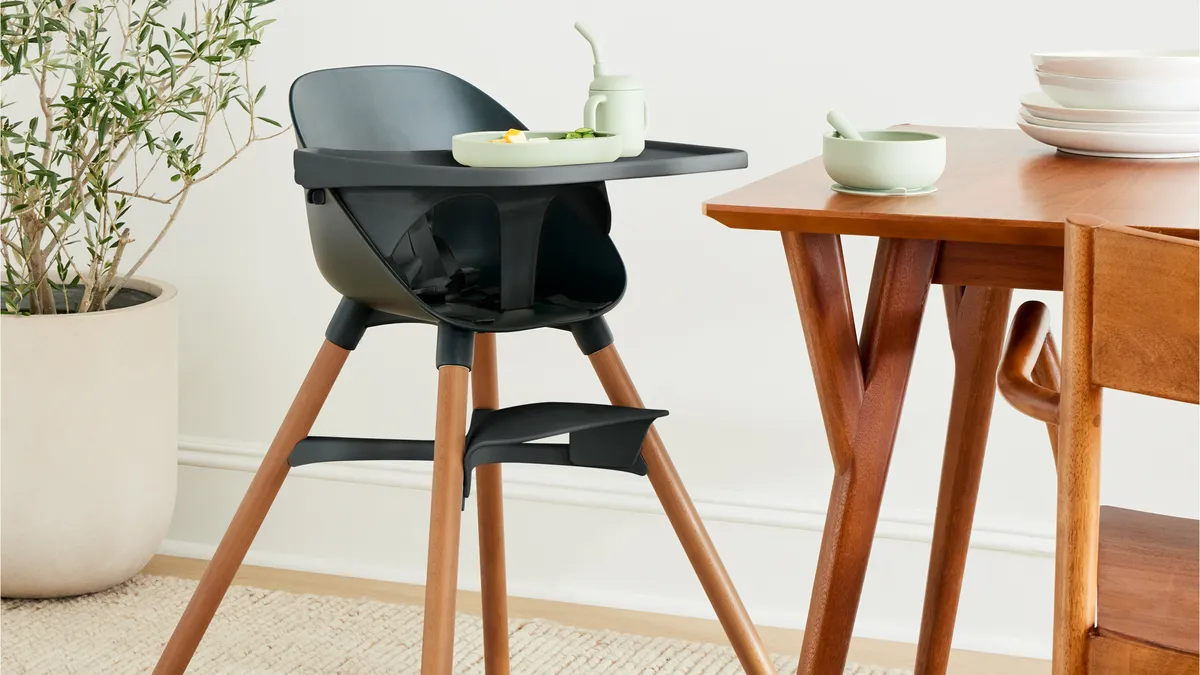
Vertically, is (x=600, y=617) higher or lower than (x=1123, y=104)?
lower

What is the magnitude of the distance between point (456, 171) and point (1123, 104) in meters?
0.68

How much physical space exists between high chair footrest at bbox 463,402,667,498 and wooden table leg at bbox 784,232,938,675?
27 centimetres

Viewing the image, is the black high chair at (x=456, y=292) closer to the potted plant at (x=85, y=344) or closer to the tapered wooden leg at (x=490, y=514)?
the tapered wooden leg at (x=490, y=514)

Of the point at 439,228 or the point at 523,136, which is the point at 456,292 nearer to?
the point at 439,228

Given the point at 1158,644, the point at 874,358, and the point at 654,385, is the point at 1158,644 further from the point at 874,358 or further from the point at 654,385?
the point at 654,385

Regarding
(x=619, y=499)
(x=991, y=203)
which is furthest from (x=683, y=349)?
(x=991, y=203)

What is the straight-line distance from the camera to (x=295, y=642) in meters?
1.97

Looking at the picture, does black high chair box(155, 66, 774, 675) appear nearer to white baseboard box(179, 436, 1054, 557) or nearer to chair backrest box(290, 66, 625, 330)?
chair backrest box(290, 66, 625, 330)

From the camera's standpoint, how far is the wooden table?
3.11 feet

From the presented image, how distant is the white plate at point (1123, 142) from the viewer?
1225 mm

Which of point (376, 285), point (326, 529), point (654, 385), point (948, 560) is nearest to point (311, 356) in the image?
point (326, 529)

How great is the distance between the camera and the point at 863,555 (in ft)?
3.54

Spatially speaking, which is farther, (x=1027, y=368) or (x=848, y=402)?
(x=848, y=402)

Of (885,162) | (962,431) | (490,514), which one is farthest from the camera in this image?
(490,514)
